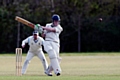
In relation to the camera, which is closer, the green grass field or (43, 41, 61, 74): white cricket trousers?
the green grass field

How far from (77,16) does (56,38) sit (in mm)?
21028

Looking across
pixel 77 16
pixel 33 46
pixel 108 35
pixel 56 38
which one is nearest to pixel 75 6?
pixel 77 16

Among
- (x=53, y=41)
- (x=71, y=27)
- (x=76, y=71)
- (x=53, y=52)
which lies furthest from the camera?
(x=71, y=27)

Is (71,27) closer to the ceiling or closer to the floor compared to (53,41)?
closer to the ceiling

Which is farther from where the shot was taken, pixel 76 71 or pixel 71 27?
pixel 71 27

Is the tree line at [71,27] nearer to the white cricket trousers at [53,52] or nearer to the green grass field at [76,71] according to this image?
the green grass field at [76,71]

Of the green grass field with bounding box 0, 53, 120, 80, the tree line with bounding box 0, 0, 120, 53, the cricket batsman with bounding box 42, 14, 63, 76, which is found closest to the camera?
the green grass field with bounding box 0, 53, 120, 80

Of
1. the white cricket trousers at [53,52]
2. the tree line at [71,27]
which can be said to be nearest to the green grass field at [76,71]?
the white cricket trousers at [53,52]

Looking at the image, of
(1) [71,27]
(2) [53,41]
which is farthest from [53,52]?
(1) [71,27]

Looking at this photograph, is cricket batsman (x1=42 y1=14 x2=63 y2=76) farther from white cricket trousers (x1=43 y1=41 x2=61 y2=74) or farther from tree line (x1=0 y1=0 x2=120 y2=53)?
tree line (x1=0 y1=0 x2=120 y2=53)

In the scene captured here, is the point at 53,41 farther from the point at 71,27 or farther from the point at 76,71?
the point at 71,27

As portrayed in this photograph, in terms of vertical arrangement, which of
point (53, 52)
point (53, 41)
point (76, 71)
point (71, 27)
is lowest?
point (76, 71)

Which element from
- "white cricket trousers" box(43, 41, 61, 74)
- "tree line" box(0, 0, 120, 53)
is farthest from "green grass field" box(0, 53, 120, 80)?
"tree line" box(0, 0, 120, 53)

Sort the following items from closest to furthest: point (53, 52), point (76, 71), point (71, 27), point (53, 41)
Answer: point (53, 52) < point (53, 41) < point (76, 71) < point (71, 27)
